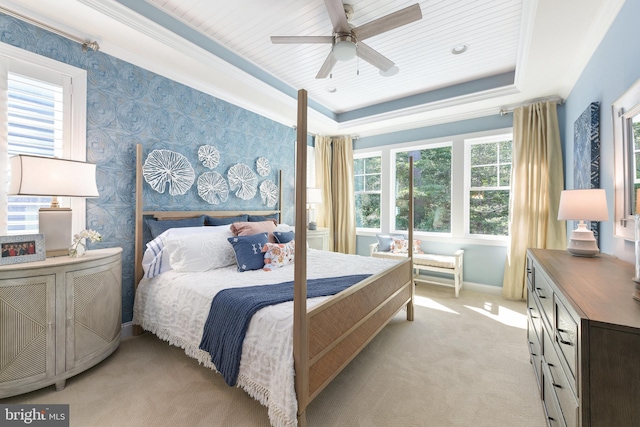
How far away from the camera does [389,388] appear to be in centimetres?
188

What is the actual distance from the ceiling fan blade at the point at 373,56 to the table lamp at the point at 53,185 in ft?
7.64

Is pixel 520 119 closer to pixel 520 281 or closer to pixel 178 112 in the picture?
pixel 520 281

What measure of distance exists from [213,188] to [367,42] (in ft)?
7.73

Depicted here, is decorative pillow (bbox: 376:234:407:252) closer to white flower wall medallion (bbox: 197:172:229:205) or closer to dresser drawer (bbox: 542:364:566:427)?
white flower wall medallion (bbox: 197:172:229:205)

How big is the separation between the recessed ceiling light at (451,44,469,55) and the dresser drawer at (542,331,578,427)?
2736 mm

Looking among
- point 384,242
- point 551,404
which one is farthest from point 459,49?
point 551,404

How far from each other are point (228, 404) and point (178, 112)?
2806 mm

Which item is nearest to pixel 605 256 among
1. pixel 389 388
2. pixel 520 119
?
pixel 389 388

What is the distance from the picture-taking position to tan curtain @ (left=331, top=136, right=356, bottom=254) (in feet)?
16.9

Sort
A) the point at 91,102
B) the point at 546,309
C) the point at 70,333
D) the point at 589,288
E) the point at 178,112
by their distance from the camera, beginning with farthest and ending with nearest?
the point at 178,112, the point at 91,102, the point at 70,333, the point at 546,309, the point at 589,288

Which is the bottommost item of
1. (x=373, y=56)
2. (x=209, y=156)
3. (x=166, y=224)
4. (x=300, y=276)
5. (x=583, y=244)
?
(x=300, y=276)

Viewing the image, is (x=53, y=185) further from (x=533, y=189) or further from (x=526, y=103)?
(x=526, y=103)

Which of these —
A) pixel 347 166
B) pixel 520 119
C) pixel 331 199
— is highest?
pixel 520 119

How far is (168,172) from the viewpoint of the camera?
2.85 meters
